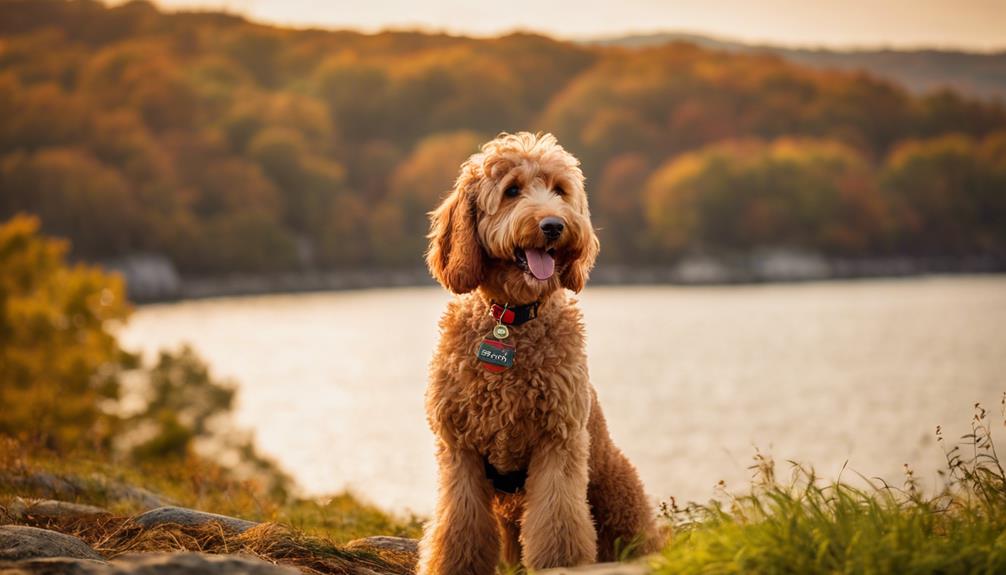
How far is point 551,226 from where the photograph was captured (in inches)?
197

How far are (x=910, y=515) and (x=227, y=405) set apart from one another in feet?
93.7

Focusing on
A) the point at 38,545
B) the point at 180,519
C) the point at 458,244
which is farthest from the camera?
the point at 180,519

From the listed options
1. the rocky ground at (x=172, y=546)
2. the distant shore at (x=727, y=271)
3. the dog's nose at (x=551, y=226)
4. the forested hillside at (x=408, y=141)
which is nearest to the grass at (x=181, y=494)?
the rocky ground at (x=172, y=546)

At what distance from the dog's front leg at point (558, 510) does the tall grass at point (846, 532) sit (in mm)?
620

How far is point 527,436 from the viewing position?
5.25 metres

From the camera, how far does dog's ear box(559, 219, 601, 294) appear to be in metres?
5.29

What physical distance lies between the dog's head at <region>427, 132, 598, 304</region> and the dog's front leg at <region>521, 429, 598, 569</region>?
0.83 m

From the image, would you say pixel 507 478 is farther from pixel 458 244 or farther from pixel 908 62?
pixel 908 62

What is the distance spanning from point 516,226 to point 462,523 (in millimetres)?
1586

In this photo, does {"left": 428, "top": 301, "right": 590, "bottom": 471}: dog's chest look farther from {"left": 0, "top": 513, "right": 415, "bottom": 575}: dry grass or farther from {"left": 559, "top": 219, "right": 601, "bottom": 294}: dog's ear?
{"left": 0, "top": 513, "right": 415, "bottom": 575}: dry grass

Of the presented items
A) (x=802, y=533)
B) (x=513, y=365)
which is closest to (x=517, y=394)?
(x=513, y=365)

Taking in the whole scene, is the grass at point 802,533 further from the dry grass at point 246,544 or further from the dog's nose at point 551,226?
the dog's nose at point 551,226

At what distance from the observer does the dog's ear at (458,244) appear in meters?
5.29

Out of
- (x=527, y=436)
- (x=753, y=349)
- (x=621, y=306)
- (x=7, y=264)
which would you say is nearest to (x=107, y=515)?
(x=527, y=436)
